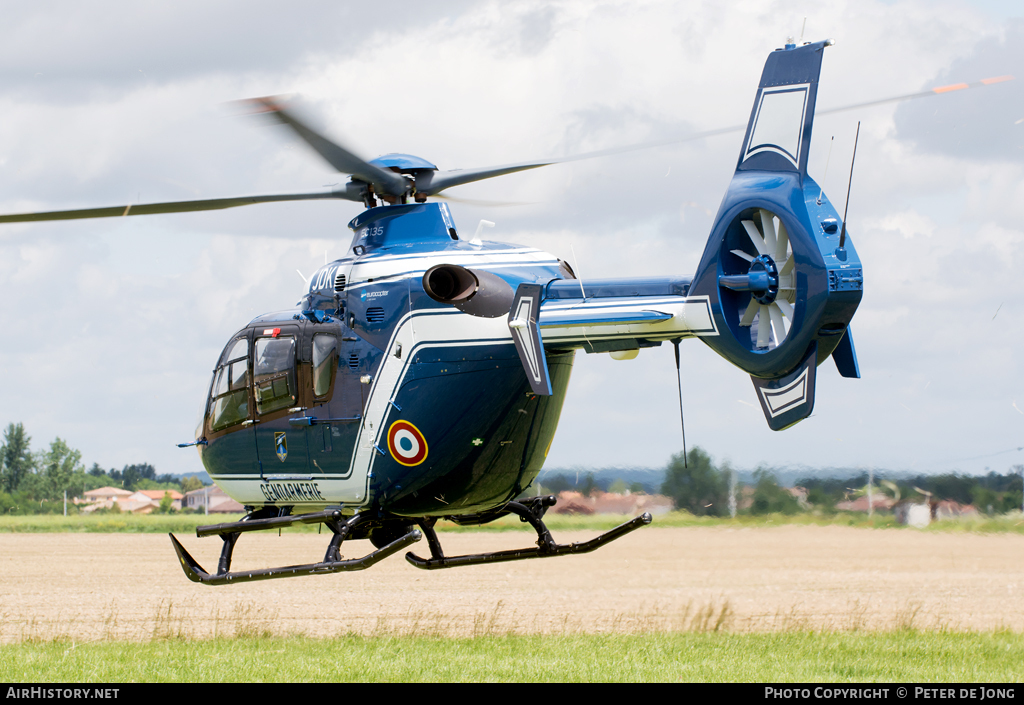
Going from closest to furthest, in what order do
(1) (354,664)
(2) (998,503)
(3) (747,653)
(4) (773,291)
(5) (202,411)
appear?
1. (4) (773,291)
2. (5) (202,411)
3. (1) (354,664)
4. (3) (747,653)
5. (2) (998,503)

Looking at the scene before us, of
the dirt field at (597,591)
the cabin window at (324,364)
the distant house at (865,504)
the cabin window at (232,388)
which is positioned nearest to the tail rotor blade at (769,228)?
the cabin window at (324,364)

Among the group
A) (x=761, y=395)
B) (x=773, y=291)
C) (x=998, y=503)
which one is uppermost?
(x=773, y=291)

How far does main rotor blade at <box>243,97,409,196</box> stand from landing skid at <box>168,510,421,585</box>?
3907 mm

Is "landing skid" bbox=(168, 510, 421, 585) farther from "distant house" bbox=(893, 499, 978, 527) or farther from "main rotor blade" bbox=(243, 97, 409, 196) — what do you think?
"distant house" bbox=(893, 499, 978, 527)

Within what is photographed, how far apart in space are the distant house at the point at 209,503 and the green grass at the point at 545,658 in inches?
1906

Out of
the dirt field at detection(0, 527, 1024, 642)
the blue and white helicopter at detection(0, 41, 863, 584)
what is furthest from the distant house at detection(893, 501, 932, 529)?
the blue and white helicopter at detection(0, 41, 863, 584)

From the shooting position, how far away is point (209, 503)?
7000 cm

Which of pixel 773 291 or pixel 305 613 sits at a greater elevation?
pixel 773 291

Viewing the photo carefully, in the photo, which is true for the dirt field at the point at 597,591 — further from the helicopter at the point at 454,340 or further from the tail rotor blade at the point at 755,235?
the tail rotor blade at the point at 755,235

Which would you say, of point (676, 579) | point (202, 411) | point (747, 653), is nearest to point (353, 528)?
point (202, 411)

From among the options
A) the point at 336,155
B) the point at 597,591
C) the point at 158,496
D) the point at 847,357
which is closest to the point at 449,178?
the point at 336,155

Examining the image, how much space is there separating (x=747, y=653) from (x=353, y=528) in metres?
11.0
